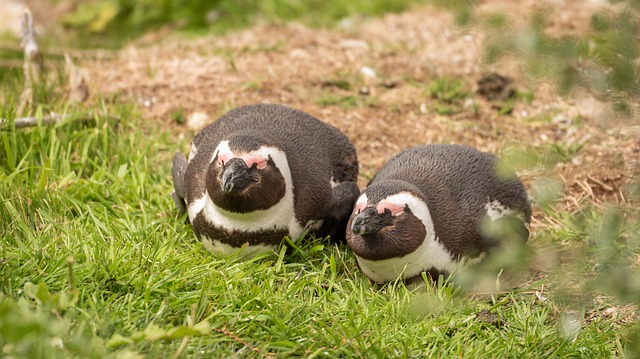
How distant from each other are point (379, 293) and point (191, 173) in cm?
128

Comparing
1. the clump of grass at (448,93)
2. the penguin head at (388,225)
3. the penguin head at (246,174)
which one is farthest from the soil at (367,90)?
the penguin head at (246,174)

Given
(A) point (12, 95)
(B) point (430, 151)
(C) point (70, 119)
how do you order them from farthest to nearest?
(A) point (12, 95) → (C) point (70, 119) → (B) point (430, 151)

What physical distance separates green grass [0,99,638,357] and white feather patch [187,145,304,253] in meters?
0.17

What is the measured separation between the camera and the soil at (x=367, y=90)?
21.0 feet

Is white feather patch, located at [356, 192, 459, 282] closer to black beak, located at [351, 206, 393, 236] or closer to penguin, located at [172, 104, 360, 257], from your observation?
black beak, located at [351, 206, 393, 236]

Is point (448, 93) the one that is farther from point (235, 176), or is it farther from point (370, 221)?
point (235, 176)

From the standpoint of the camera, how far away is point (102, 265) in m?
4.13

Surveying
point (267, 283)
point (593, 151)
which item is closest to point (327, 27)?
point (593, 151)

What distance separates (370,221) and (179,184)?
Result: 131cm

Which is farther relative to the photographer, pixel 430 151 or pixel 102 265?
pixel 430 151

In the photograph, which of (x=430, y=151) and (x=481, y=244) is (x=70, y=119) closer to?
(x=430, y=151)

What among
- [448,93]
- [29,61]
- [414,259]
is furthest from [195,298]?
[448,93]

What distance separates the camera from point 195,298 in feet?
13.2

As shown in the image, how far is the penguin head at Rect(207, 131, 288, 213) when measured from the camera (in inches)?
175
